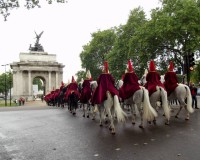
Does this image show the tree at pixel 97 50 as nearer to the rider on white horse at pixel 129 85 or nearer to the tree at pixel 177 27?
the tree at pixel 177 27

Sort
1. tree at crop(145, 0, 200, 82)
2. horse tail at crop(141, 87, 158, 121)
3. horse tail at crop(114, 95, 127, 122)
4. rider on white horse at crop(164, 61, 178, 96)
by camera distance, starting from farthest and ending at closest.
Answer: tree at crop(145, 0, 200, 82), rider on white horse at crop(164, 61, 178, 96), horse tail at crop(141, 87, 158, 121), horse tail at crop(114, 95, 127, 122)

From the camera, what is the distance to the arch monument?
7175cm

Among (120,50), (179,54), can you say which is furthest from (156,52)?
(120,50)

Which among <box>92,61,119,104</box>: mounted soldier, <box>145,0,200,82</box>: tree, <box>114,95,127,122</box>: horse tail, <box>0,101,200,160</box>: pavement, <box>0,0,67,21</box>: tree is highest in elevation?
<box>145,0,200,82</box>: tree

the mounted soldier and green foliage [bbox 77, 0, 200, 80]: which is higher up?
green foliage [bbox 77, 0, 200, 80]

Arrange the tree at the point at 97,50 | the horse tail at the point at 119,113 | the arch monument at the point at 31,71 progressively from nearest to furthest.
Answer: the horse tail at the point at 119,113
the arch monument at the point at 31,71
the tree at the point at 97,50

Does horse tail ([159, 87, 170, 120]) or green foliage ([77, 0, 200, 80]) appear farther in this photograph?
green foliage ([77, 0, 200, 80])

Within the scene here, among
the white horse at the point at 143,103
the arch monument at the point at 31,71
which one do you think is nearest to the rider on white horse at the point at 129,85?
the white horse at the point at 143,103

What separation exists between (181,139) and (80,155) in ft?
10.5

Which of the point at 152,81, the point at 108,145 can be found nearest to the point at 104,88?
the point at 152,81

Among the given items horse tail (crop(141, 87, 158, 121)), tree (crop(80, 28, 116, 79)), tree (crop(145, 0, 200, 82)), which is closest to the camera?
horse tail (crop(141, 87, 158, 121))

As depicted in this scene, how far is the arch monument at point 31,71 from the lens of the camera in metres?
71.8

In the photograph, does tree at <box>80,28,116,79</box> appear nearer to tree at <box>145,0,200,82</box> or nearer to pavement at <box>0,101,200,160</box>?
tree at <box>145,0,200,82</box>

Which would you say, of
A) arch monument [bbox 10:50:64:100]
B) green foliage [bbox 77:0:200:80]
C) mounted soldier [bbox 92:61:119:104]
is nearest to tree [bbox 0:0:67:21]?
mounted soldier [bbox 92:61:119:104]
